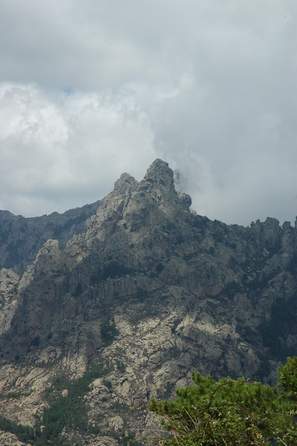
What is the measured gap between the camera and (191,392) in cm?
7569

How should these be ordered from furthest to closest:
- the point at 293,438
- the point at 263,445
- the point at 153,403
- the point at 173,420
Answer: the point at 153,403 < the point at 173,420 < the point at 293,438 < the point at 263,445

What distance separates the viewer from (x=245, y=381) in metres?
78.4

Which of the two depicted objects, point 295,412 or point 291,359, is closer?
point 295,412

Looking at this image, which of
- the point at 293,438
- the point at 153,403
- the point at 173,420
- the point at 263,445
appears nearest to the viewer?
the point at 263,445

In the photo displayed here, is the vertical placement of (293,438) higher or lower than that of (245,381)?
lower

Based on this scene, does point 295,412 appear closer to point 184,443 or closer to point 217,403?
point 217,403

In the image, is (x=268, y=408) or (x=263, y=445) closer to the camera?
(x=263, y=445)

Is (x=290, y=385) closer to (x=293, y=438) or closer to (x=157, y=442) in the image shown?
(x=293, y=438)

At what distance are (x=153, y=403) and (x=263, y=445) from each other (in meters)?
19.0

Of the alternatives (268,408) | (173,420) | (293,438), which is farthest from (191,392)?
(293,438)

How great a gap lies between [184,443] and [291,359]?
1883 cm

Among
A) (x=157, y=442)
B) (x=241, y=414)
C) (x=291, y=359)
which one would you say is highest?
(x=291, y=359)

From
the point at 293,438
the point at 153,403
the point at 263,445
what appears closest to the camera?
the point at 263,445

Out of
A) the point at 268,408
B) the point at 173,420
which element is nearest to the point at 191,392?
the point at 173,420
